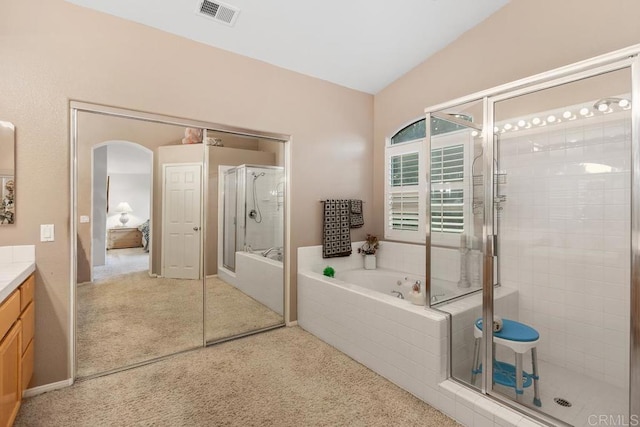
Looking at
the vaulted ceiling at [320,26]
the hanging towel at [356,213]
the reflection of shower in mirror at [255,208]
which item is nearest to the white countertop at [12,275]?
the reflection of shower in mirror at [255,208]

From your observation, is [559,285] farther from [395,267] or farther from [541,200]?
[395,267]

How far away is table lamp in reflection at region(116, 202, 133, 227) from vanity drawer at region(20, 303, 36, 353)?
0.79 m

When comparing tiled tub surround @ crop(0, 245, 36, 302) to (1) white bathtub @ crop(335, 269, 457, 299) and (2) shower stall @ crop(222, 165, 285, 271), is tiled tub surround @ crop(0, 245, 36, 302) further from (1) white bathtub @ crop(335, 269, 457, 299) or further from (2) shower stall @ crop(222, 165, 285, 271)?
(1) white bathtub @ crop(335, 269, 457, 299)

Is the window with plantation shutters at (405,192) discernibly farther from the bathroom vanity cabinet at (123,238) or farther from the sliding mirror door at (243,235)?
the bathroom vanity cabinet at (123,238)

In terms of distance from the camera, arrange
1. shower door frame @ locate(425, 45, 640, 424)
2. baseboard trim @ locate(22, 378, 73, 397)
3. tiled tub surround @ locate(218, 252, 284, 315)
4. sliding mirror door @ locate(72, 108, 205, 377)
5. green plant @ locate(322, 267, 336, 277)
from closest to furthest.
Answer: shower door frame @ locate(425, 45, 640, 424)
baseboard trim @ locate(22, 378, 73, 397)
sliding mirror door @ locate(72, 108, 205, 377)
tiled tub surround @ locate(218, 252, 284, 315)
green plant @ locate(322, 267, 336, 277)

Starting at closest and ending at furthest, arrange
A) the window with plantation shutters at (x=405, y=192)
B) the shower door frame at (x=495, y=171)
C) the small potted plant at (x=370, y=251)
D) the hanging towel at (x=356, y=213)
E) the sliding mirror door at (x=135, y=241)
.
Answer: the shower door frame at (x=495, y=171), the sliding mirror door at (x=135, y=241), the window with plantation shutters at (x=405, y=192), the hanging towel at (x=356, y=213), the small potted plant at (x=370, y=251)

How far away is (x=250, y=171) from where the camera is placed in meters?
3.22

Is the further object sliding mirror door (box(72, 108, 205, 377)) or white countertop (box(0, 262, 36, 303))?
sliding mirror door (box(72, 108, 205, 377))

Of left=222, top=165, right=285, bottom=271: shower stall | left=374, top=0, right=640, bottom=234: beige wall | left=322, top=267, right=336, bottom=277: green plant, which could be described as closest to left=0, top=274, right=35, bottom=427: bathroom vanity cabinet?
left=222, top=165, right=285, bottom=271: shower stall

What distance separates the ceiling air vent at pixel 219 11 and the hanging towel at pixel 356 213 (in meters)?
2.16

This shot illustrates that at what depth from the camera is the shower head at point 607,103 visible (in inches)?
69.6

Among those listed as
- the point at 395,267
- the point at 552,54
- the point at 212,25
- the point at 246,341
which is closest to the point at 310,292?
the point at 246,341

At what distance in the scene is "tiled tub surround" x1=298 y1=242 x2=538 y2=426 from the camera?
6.27 feet

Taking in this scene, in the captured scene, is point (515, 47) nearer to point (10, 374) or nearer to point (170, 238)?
point (170, 238)
